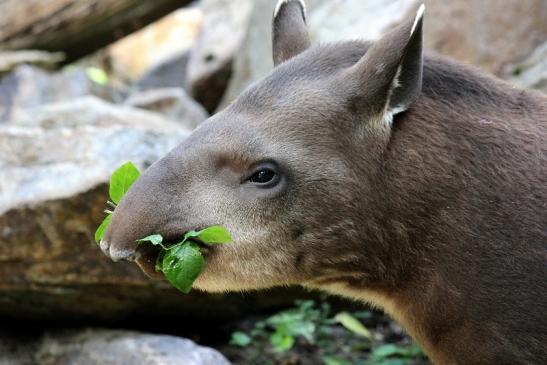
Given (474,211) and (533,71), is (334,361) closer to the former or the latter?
(474,211)

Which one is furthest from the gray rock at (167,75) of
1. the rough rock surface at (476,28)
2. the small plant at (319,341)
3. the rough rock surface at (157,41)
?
the small plant at (319,341)

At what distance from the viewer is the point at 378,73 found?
12.2 feet

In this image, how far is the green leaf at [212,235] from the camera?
3.71m

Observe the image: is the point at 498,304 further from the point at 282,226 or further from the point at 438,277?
the point at 282,226

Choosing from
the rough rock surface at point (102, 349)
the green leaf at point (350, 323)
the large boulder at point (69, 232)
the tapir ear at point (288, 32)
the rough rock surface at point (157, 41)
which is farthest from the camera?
the rough rock surface at point (157, 41)

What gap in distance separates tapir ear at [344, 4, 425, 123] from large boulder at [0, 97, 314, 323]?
1667 millimetres

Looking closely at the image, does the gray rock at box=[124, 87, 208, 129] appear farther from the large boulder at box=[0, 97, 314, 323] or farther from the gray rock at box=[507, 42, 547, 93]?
the gray rock at box=[507, 42, 547, 93]

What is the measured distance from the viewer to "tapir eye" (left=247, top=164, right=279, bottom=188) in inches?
150

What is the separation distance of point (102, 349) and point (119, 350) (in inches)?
6.0

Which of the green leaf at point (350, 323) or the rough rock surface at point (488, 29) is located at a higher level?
the rough rock surface at point (488, 29)

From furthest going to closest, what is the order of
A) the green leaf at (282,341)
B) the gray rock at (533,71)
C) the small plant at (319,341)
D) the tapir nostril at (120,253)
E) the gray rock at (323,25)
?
A: the gray rock at (323,25)
the gray rock at (533,71)
the small plant at (319,341)
the green leaf at (282,341)
the tapir nostril at (120,253)

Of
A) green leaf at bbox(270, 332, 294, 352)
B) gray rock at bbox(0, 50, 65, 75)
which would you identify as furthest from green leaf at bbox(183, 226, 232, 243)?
gray rock at bbox(0, 50, 65, 75)

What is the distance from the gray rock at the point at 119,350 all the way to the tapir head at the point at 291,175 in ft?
5.73

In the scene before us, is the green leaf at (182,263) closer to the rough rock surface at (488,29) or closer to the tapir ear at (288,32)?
the tapir ear at (288,32)
